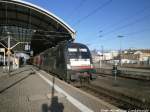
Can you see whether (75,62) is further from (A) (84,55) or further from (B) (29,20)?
(B) (29,20)

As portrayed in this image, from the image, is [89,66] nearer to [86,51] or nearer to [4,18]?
[86,51]

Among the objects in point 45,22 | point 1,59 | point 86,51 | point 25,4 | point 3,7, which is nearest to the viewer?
point 86,51

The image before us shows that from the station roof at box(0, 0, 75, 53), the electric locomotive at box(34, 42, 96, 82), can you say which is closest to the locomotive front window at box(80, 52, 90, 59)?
the electric locomotive at box(34, 42, 96, 82)

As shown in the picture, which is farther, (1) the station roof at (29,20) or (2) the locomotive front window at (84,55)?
(1) the station roof at (29,20)

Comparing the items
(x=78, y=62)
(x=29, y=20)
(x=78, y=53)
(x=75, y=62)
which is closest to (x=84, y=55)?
(x=78, y=53)

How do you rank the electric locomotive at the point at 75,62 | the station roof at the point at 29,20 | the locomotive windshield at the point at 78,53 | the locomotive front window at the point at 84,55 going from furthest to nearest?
the station roof at the point at 29,20, the locomotive front window at the point at 84,55, the locomotive windshield at the point at 78,53, the electric locomotive at the point at 75,62

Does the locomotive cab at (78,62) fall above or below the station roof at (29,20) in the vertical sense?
below

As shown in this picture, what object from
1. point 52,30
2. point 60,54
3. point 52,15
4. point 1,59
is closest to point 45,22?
point 52,30

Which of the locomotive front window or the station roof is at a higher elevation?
the station roof

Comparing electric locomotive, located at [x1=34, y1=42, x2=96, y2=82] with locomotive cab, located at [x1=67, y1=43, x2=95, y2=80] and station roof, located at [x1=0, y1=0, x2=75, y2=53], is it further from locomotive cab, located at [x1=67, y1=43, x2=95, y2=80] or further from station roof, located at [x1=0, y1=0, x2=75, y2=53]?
station roof, located at [x1=0, y1=0, x2=75, y2=53]

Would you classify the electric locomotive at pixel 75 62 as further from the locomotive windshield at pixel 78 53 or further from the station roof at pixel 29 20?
the station roof at pixel 29 20

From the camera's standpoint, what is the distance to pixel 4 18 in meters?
47.9

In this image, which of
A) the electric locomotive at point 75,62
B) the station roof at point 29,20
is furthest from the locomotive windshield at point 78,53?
the station roof at point 29,20

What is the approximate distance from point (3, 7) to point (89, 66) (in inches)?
1035
